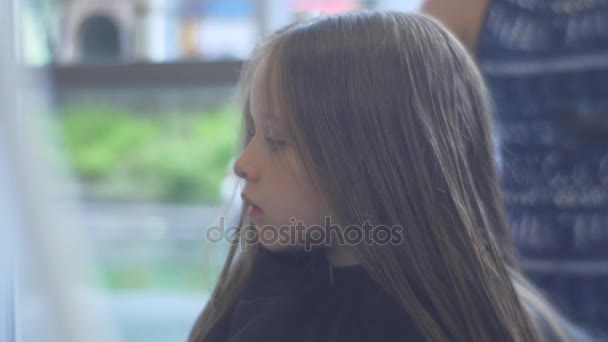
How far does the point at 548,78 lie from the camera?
2.91 feet

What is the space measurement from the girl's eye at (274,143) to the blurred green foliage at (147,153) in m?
0.89

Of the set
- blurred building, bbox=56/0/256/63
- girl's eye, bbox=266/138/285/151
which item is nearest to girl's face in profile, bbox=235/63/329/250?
girl's eye, bbox=266/138/285/151

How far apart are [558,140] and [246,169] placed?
411 mm

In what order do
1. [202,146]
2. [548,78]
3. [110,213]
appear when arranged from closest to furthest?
[548,78], [202,146], [110,213]

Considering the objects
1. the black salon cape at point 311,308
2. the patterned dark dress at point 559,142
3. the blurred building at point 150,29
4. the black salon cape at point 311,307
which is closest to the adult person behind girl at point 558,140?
the patterned dark dress at point 559,142

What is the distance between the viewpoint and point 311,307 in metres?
0.76

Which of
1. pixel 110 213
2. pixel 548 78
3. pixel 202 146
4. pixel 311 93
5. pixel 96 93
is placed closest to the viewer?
pixel 311 93

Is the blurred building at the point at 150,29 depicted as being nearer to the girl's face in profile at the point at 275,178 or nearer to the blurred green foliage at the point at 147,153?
the blurred green foliage at the point at 147,153

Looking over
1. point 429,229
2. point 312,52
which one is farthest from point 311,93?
point 429,229

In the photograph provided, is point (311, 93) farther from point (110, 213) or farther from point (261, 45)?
point (110, 213)

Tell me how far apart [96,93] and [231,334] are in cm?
91

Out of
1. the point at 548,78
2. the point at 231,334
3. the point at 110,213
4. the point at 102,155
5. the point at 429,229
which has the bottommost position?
the point at 110,213

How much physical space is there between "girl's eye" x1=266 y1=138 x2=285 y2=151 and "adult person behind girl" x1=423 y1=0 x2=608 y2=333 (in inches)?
13.2

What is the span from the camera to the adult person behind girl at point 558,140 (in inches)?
34.6
